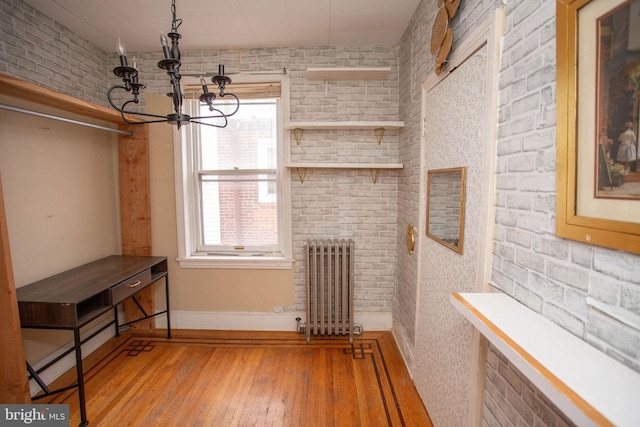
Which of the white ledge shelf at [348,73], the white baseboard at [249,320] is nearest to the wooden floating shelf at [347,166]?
the white ledge shelf at [348,73]

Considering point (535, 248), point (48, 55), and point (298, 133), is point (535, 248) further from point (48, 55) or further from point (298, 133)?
point (48, 55)

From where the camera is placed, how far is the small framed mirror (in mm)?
1505

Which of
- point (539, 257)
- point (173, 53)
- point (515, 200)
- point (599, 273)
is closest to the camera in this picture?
point (599, 273)

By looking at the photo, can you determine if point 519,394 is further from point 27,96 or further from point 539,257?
point 27,96

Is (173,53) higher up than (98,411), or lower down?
higher up

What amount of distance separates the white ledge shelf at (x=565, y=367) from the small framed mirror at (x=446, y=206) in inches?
24.0

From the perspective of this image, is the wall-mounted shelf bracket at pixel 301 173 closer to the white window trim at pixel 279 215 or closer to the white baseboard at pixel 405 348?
the white window trim at pixel 279 215

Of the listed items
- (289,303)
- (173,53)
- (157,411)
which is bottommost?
(157,411)

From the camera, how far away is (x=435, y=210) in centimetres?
187

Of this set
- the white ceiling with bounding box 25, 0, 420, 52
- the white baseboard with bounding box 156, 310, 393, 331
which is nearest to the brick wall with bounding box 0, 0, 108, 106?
the white ceiling with bounding box 25, 0, 420, 52

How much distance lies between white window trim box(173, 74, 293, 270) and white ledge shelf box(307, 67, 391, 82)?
1.18ft

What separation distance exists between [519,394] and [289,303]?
7.27ft

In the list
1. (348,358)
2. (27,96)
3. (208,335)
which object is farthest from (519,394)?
(27,96)

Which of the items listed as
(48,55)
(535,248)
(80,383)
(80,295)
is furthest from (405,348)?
(48,55)
